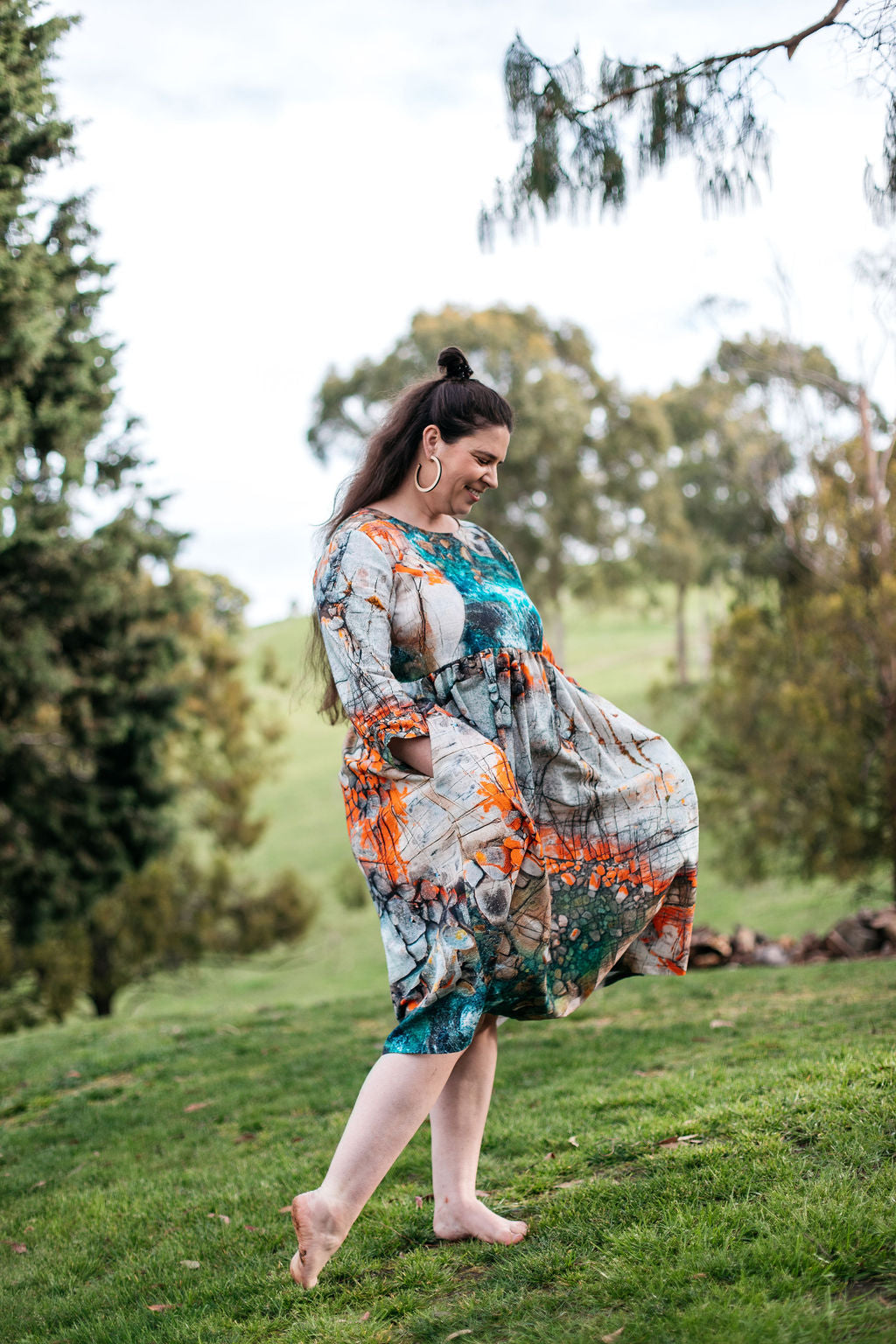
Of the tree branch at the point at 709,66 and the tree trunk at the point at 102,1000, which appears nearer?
the tree branch at the point at 709,66

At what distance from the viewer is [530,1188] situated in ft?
9.86

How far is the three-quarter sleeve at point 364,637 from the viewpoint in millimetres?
2379

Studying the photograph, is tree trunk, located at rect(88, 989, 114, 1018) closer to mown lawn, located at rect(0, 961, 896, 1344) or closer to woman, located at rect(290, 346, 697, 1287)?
mown lawn, located at rect(0, 961, 896, 1344)

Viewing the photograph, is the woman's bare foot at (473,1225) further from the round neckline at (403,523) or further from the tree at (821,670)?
the tree at (821,670)

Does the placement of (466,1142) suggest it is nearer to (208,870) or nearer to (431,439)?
(431,439)

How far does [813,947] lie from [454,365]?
817 cm

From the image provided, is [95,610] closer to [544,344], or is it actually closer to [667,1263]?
[667,1263]

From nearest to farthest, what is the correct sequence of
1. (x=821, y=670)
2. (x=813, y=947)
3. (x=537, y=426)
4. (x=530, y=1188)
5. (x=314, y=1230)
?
1. (x=314, y=1230)
2. (x=530, y=1188)
3. (x=813, y=947)
4. (x=821, y=670)
5. (x=537, y=426)

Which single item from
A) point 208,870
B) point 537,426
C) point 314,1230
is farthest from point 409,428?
point 537,426

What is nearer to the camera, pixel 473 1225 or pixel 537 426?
pixel 473 1225

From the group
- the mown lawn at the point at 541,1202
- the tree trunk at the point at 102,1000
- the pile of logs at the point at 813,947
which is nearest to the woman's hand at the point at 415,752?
the mown lawn at the point at 541,1202

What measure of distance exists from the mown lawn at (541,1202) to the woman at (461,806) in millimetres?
258

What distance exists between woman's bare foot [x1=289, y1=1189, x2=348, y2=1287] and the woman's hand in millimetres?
888

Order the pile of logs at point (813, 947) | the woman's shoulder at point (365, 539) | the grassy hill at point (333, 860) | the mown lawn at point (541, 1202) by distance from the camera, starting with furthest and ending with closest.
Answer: the grassy hill at point (333, 860) < the pile of logs at point (813, 947) < the woman's shoulder at point (365, 539) < the mown lawn at point (541, 1202)
